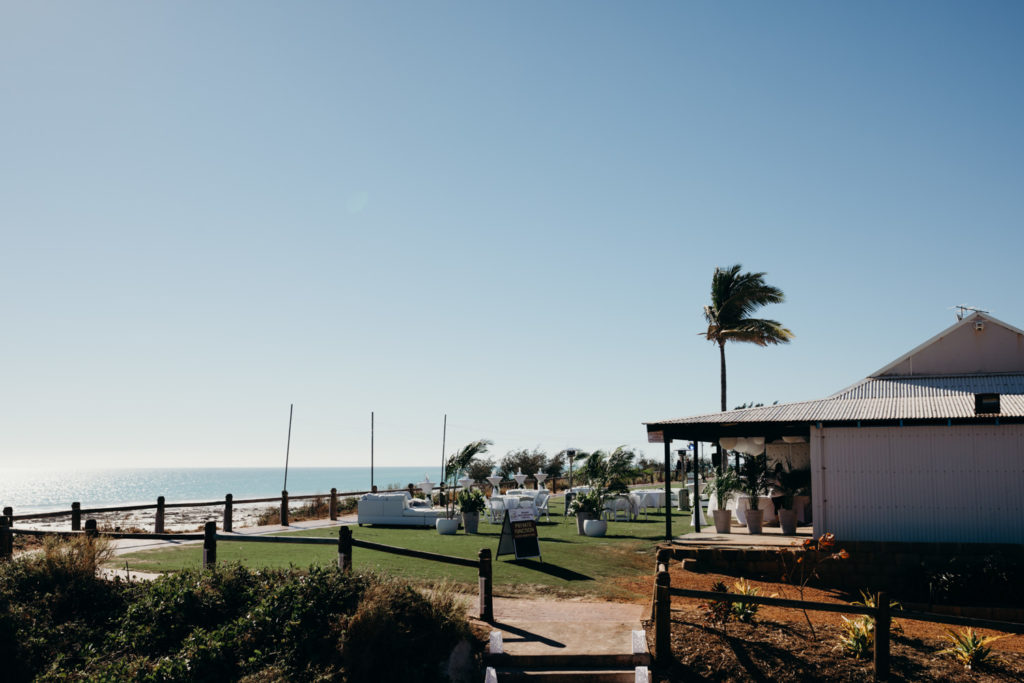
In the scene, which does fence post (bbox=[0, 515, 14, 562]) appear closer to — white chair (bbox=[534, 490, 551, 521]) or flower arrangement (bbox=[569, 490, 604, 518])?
flower arrangement (bbox=[569, 490, 604, 518])

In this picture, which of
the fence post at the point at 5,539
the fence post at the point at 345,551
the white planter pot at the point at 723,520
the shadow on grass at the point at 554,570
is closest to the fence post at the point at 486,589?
the fence post at the point at 345,551

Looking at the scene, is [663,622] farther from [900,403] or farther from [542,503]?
[542,503]

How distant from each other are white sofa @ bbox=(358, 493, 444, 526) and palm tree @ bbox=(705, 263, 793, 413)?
18257mm

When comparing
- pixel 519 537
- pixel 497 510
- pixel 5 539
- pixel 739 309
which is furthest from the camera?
pixel 739 309

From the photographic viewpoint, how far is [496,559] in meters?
14.9

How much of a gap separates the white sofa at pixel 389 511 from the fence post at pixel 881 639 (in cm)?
1453

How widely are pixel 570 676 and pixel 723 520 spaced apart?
417 inches

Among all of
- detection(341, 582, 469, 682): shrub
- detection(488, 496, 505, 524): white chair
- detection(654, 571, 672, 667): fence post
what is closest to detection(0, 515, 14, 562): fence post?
detection(341, 582, 469, 682): shrub

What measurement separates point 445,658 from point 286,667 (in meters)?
1.74

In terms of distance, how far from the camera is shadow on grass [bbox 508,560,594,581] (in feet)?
43.9

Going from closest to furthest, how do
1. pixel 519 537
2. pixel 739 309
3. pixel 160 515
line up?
pixel 519 537, pixel 160 515, pixel 739 309

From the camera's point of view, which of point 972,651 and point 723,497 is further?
point 723,497

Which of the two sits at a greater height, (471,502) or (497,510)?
(471,502)

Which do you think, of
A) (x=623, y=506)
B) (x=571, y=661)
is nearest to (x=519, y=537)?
(x=571, y=661)
